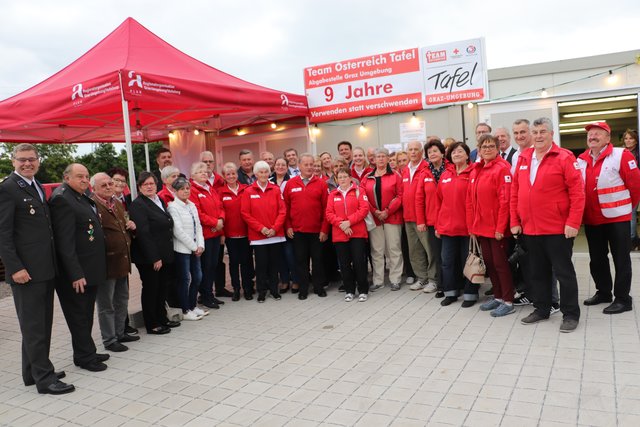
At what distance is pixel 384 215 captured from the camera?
6277mm

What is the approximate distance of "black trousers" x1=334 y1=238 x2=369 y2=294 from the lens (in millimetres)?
6043

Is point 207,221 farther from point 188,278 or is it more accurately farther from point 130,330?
point 130,330

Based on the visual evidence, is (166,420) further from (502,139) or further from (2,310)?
(2,310)

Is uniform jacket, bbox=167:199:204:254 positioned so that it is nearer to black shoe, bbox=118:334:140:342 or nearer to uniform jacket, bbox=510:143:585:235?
black shoe, bbox=118:334:140:342

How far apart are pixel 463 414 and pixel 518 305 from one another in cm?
262

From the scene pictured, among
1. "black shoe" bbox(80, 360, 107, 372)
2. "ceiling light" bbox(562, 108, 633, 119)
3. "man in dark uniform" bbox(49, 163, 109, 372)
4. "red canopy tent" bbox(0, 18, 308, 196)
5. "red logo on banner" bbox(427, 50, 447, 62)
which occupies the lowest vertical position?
"black shoe" bbox(80, 360, 107, 372)

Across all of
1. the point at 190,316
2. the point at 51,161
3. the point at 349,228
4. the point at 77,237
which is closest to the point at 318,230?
the point at 349,228

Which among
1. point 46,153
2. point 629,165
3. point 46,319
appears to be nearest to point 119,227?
point 46,319

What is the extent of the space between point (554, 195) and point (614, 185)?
802mm

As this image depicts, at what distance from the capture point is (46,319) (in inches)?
153

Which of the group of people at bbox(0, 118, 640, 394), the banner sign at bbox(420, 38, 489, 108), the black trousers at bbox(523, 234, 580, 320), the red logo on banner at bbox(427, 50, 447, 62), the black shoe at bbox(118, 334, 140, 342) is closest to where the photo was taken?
the group of people at bbox(0, 118, 640, 394)

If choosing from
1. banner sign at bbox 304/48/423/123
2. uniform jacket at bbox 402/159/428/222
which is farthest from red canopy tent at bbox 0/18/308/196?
uniform jacket at bbox 402/159/428/222

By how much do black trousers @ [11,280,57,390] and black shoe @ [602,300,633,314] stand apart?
5037mm

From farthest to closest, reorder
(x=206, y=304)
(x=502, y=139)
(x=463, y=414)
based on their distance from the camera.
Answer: (x=206, y=304) < (x=502, y=139) < (x=463, y=414)
